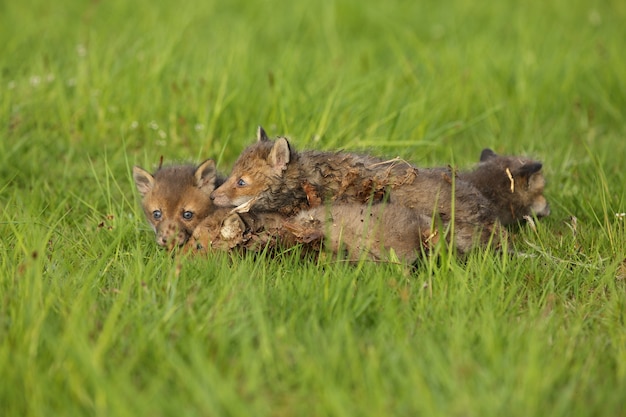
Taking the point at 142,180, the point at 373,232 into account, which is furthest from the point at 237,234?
the point at 142,180

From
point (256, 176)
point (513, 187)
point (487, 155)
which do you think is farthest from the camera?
point (487, 155)

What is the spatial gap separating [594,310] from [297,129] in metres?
3.57

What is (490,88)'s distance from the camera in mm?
10195

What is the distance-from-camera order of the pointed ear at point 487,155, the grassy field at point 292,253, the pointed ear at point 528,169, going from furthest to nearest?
the pointed ear at point 487,155 < the pointed ear at point 528,169 < the grassy field at point 292,253

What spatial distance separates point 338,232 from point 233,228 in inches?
29.7

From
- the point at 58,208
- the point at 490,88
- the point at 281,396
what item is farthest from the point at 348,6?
the point at 281,396

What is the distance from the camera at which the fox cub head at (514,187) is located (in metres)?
7.42

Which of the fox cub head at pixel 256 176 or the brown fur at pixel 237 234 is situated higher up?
the fox cub head at pixel 256 176

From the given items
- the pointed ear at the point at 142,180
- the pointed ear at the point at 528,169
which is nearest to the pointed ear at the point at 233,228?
the pointed ear at the point at 142,180

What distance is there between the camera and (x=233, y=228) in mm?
6387

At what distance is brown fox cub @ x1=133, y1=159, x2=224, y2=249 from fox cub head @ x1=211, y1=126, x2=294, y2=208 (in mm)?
137

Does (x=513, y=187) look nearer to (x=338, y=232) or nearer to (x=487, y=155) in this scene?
(x=487, y=155)

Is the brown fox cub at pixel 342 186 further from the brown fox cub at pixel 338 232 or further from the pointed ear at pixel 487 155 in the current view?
the pointed ear at pixel 487 155

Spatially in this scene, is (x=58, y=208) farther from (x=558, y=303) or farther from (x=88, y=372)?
(x=558, y=303)
